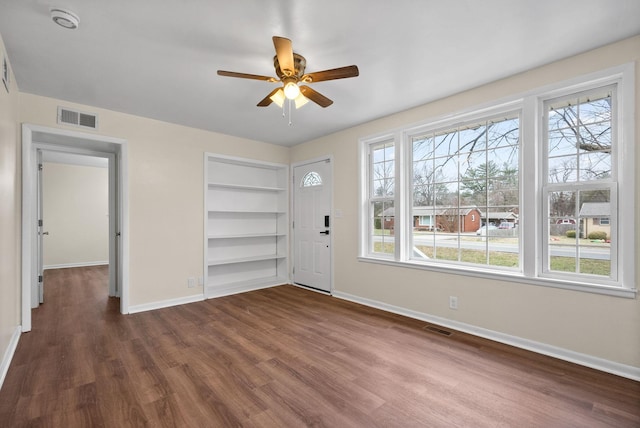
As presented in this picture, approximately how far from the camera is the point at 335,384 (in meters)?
2.15

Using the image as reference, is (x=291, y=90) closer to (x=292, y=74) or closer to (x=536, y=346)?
(x=292, y=74)

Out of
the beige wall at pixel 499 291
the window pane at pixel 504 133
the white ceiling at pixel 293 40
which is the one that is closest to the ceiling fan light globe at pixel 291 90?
the white ceiling at pixel 293 40

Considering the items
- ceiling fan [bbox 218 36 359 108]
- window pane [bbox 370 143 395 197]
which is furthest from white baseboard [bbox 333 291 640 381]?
ceiling fan [bbox 218 36 359 108]

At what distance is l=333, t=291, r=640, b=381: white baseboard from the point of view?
223 cm

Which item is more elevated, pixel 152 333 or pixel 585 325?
pixel 585 325

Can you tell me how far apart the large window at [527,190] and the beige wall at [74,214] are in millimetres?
7163

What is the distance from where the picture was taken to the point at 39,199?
427 cm

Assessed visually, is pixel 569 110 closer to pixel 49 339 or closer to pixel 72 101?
pixel 72 101

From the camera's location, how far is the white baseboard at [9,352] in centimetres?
221

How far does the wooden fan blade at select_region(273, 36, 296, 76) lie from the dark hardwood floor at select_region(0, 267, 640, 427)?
2.32 metres

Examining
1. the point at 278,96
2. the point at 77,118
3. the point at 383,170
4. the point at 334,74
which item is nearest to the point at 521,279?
the point at 383,170

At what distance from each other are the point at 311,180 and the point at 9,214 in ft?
12.0

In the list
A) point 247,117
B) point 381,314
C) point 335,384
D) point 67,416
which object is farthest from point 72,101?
point 381,314

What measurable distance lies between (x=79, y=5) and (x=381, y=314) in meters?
3.88
